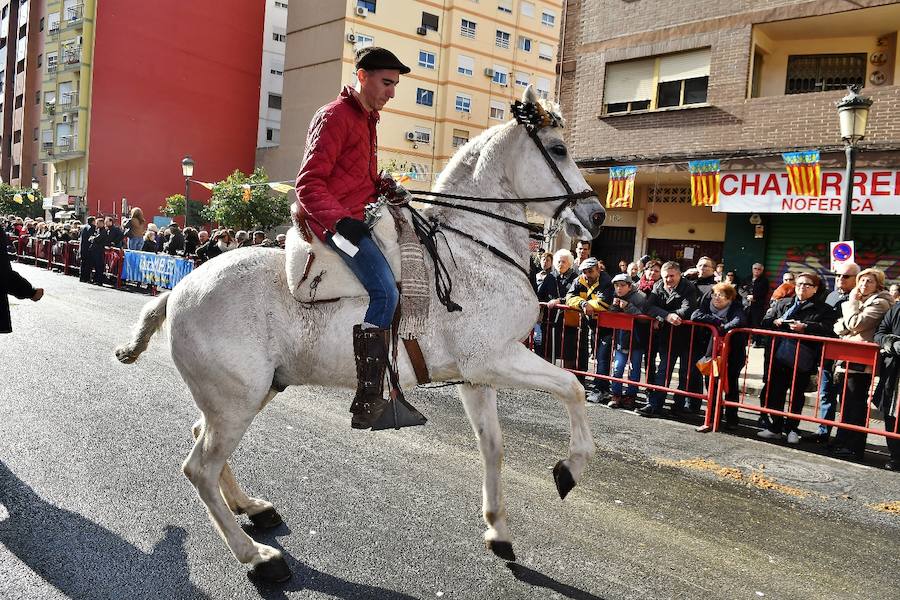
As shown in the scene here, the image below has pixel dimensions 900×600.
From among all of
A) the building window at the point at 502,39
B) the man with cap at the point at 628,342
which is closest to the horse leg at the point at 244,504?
the man with cap at the point at 628,342

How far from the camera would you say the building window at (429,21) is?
44719 mm

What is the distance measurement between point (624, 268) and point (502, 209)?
13.7 m

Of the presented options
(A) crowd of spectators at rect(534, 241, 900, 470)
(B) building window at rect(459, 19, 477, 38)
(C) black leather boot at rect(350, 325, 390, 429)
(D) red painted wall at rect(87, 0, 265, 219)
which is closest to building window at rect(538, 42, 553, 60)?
(B) building window at rect(459, 19, 477, 38)

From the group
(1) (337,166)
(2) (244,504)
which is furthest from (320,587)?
(1) (337,166)

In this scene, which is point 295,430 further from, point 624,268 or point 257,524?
point 624,268

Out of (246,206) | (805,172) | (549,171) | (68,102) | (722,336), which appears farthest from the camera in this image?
(68,102)

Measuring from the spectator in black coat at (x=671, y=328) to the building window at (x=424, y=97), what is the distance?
37772 mm

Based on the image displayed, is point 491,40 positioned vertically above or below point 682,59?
above

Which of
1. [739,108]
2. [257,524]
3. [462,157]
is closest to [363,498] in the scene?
[257,524]

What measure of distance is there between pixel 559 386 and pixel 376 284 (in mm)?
1159

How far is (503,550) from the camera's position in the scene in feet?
12.6

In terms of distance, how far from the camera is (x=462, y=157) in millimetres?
4121

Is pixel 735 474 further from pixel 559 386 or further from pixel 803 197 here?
pixel 803 197

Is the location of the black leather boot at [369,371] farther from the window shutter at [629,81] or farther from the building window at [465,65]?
the building window at [465,65]
